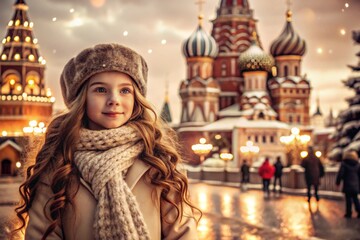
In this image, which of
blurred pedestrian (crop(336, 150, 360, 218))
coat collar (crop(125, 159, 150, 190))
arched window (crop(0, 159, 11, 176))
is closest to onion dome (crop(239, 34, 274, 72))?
arched window (crop(0, 159, 11, 176))

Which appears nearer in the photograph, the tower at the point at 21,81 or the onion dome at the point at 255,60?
the tower at the point at 21,81

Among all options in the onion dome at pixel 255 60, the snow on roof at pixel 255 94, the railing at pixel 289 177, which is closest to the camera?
the railing at pixel 289 177

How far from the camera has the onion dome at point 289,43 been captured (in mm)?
49812

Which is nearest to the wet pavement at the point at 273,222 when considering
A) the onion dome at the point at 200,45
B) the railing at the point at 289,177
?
the railing at the point at 289,177

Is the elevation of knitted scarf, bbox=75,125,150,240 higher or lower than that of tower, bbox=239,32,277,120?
lower

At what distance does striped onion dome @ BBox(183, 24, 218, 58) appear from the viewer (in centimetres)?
4912

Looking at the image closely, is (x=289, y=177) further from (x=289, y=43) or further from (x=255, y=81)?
(x=289, y=43)

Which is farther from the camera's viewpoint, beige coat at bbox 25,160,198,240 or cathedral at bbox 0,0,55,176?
cathedral at bbox 0,0,55,176

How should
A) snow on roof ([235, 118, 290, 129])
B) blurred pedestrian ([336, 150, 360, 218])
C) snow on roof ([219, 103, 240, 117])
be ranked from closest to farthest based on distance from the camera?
blurred pedestrian ([336, 150, 360, 218])
snow on roof ([235, 118, 290, 129])
snow on roof ([219, 103, 240, 117])

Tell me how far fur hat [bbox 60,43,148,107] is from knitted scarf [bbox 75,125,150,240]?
0.18 metres

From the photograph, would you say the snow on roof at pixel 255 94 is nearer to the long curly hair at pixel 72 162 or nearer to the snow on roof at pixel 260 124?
the snow on roof at pixel 260 124

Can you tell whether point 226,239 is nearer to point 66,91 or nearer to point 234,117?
point 66,91

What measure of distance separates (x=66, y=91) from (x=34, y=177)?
0.36m

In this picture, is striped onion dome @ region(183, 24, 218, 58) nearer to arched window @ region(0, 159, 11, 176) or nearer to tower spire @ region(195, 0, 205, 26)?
tower spire @ region(195, 0, 205, 26)
